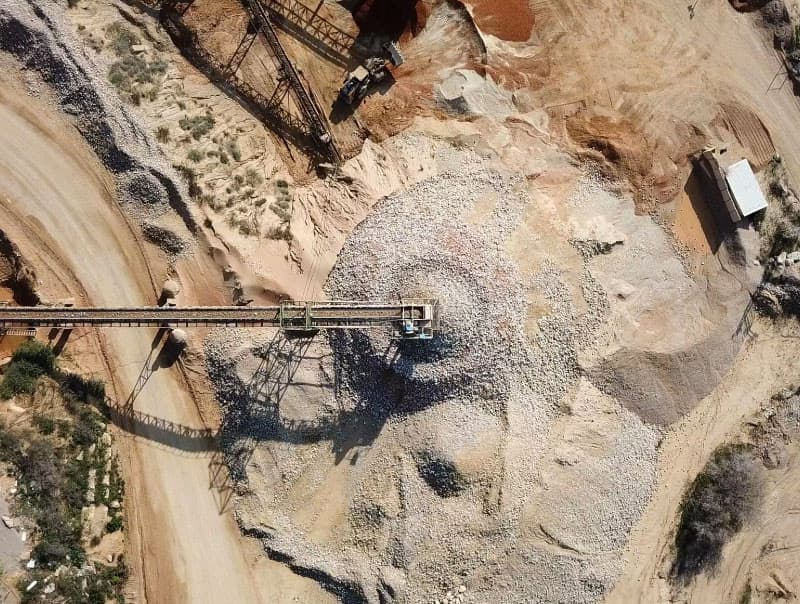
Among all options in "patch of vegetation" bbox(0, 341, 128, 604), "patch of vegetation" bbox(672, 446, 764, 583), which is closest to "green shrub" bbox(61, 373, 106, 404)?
"patch of vegetation" bbox(0, 341, 128, 604)

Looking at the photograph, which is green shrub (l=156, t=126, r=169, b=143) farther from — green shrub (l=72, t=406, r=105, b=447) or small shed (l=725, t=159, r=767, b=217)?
small shed (l=725, t=159, r=767, b=217)

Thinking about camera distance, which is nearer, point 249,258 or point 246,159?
point 249,258

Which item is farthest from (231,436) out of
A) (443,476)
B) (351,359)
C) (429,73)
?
(429,73)

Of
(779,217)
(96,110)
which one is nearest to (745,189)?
(779,217)

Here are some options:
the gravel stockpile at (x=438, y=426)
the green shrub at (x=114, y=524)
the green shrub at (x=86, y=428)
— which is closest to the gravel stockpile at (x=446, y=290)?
the gravel stockpile at (x=438, y=426)

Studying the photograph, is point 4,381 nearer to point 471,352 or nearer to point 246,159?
point 246,159

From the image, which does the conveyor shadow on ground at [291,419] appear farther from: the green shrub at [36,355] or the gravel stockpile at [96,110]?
the green shrub at [36,355]
